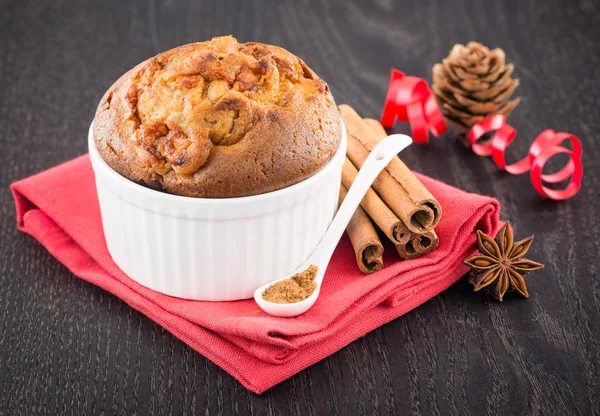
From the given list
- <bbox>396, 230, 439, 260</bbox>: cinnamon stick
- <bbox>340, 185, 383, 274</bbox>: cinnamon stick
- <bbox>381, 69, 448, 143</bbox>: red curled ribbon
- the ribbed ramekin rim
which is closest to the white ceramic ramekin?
the ribbed ramekin rim

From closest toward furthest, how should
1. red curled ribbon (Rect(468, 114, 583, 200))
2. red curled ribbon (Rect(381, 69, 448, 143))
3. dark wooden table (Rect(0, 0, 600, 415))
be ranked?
dark wooden table (Rect(0, 0, 600, 415)), red curled ribbon (Rect(468, 114, 583, 200)), red curled ribbon (Rect(381, 69, 448, 143))

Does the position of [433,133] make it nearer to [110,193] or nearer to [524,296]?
[524,296]

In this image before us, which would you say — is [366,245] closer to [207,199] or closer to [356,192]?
[356,192]

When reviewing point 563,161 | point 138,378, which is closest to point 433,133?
point 563,161

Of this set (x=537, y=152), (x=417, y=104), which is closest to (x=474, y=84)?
(x=417, y=104)

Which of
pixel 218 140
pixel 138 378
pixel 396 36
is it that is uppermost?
pixel 218 140

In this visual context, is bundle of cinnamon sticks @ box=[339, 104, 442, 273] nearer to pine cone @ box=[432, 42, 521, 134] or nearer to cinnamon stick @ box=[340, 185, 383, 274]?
cinnamon stick @ box=[340, 185, 383, 274]
